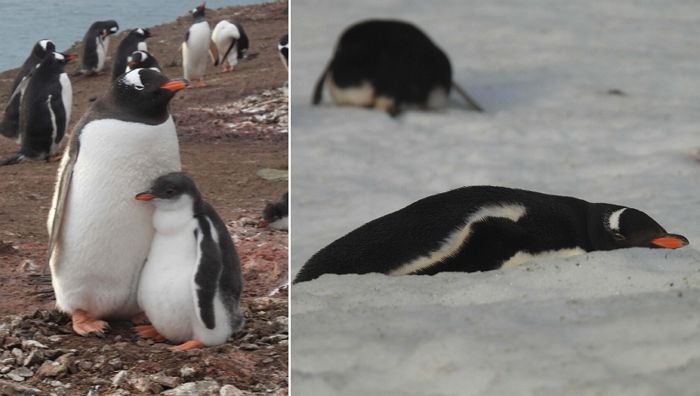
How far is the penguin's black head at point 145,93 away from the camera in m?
1.53

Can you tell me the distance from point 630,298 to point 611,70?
1254 millimetres

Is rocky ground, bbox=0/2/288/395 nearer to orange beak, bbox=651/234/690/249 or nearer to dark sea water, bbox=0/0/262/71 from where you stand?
dark sea water, bbox=0/0/262/71

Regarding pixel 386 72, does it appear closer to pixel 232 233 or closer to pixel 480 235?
pixel 232 233

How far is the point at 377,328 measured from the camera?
138 centimetres

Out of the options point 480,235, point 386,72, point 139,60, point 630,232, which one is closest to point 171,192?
point 139,60

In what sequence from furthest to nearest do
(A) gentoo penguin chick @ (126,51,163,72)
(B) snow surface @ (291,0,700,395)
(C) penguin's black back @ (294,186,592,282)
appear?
(A) gentoo penguin chick @ (126,51,163,72), (C) penguin's black back @ (294,186,592,282), (B) snow surface @ (291,0,700,395)

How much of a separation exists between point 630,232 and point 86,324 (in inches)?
31.0

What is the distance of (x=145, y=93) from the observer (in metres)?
1.53

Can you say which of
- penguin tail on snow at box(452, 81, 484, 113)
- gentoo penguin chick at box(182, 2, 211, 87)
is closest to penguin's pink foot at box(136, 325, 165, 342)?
gentoo penguin chick at box(182, 2, 211, 87)

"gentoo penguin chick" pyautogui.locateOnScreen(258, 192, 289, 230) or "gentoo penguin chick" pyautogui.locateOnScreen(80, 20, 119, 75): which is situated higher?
"gentoo penguin chick" pyautogui.locateOnScreen(80, 20, 119, 75)

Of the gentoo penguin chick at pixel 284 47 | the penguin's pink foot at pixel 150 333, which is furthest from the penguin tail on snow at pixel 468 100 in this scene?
the penguin's pink foot at pixel 150 333

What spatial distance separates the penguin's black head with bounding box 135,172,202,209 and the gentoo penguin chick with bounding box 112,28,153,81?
216 mm

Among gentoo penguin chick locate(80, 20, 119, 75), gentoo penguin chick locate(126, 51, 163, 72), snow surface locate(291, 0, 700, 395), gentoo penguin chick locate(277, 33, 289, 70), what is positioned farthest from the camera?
gentoo penguin chick locate(277, 33, 289, 70)

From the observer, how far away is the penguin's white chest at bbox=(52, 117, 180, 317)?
5.09 feet
